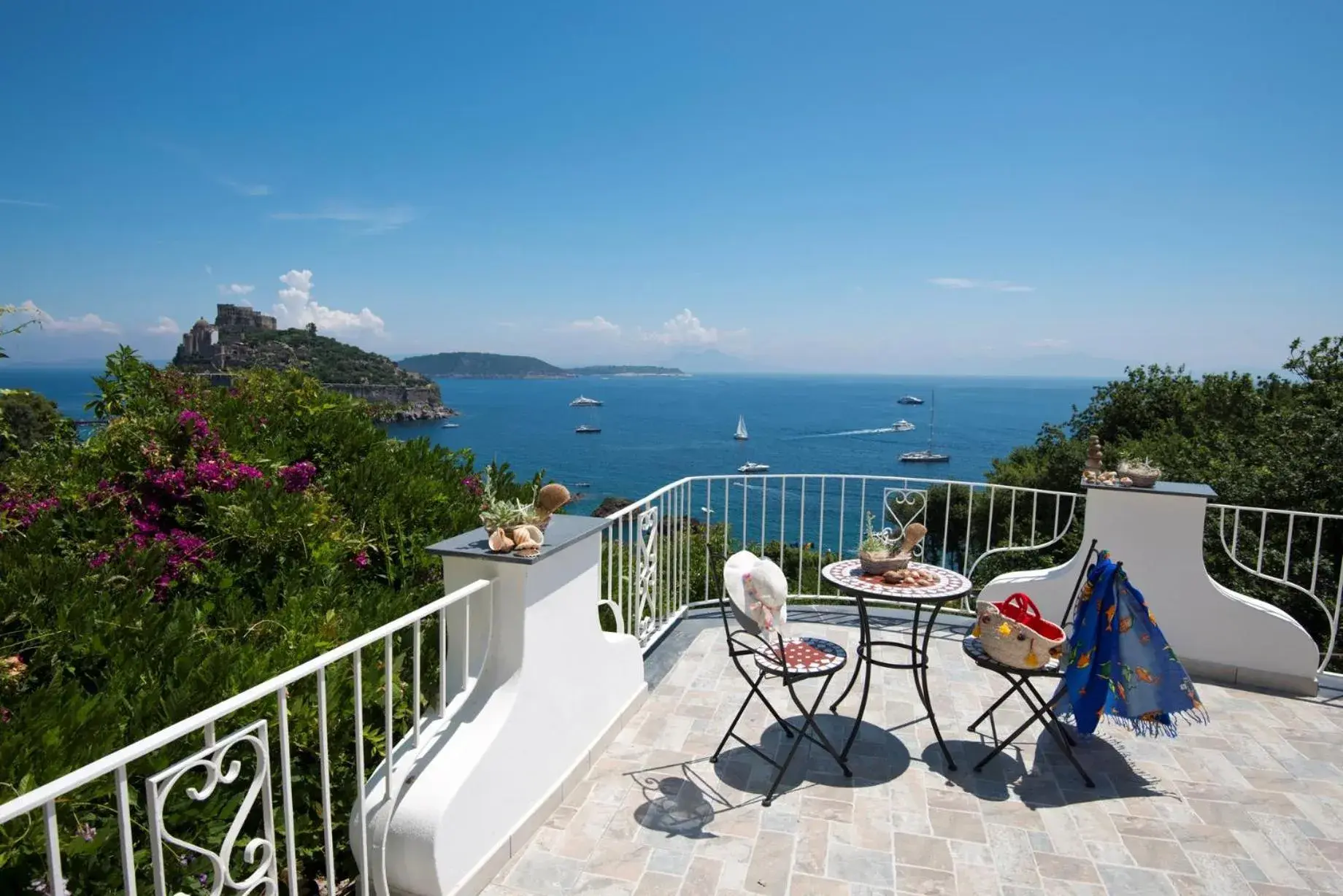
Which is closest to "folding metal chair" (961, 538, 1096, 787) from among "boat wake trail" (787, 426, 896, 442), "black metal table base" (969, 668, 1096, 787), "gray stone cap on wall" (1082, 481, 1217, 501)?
"black metal table base" (969, 668, 1096, 787)

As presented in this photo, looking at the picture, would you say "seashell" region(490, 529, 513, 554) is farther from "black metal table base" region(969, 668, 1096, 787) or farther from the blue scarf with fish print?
the blue scarf with fish print

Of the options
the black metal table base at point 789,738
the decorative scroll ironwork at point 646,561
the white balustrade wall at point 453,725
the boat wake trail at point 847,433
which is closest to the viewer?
the white balustrade wall at point 453,725

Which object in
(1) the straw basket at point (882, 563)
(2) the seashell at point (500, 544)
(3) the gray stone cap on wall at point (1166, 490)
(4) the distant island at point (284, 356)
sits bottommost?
(1) the straw basket at point (882, 563)

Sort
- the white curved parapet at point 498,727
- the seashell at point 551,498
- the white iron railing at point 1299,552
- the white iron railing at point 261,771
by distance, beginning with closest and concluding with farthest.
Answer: the white iron railing at point 261,771 < the white curved parapet at point 498,727 < the seashell at point 551,498 < the white iron railing at point 1299,552

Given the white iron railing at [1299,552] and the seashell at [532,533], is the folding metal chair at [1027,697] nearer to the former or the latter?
the seashell at [532,533]

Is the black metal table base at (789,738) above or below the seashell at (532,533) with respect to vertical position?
below

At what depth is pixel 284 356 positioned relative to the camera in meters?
6.84

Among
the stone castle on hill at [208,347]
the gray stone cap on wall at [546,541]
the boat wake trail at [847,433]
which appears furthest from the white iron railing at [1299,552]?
the boat wake trail at [847,433]

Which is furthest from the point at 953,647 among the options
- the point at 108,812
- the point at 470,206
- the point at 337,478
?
the point at 470,206

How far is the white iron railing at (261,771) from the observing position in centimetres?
116

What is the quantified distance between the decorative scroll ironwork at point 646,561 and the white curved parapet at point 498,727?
1.03 metres

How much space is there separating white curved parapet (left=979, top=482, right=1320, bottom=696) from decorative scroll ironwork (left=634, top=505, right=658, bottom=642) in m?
2.65

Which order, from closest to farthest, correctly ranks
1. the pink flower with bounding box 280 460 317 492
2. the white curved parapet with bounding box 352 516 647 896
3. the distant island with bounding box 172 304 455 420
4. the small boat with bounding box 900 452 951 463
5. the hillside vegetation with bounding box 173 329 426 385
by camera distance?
the white curved parapet with bounding box 352 516 647 896 < the pink flower with bounding box 280 460 317 492 < the distant island with bounding box 172 304 455 420 < the hillside vegetation with bounding box 173 329 426 385 < the small boat with bounding box 900 452 951 463

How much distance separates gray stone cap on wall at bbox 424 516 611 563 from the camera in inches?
93.7
